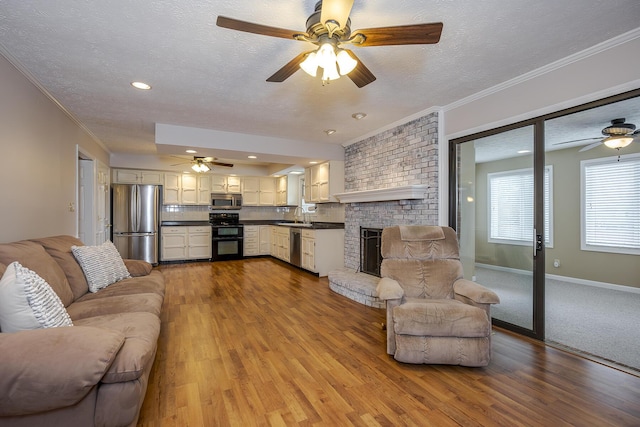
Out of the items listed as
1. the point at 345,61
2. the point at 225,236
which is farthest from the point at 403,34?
the point at 225,236

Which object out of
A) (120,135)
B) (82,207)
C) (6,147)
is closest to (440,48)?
(6,147)

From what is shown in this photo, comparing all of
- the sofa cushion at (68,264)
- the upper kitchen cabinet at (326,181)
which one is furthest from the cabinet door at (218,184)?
the sofa cushion at (68,264)

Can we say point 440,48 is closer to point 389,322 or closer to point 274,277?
point 389,322

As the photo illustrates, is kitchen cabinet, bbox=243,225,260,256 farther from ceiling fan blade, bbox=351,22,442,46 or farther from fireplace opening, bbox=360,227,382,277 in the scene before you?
ceiling fan blade, bbox=351,22,442,46

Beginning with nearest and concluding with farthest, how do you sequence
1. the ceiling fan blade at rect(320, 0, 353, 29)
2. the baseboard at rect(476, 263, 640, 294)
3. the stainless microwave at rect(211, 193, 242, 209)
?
the ceiling fan blade at rect(320, 0, 353, 29) < the baseboard at rect(476, 263, 640, 294) < the stainless microwave at rect(211, 193, 242, 209)

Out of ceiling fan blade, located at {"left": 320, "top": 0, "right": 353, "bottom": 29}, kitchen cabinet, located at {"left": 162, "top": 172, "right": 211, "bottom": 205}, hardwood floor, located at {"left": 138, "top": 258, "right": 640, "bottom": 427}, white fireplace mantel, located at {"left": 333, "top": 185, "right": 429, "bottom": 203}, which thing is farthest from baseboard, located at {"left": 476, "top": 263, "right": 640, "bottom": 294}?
kitchen cabinet, located at {"left": 162, "top": 172, "right": 211, "bottom": 205}

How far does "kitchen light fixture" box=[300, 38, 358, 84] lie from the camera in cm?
179

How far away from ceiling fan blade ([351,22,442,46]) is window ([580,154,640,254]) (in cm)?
393

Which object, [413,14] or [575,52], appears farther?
[575,52]

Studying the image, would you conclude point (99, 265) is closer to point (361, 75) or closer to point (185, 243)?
point (361, 75)

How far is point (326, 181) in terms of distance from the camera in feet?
18.4

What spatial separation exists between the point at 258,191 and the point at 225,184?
0.89 m

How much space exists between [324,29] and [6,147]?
8.55 feet

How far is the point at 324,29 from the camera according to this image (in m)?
1.71
